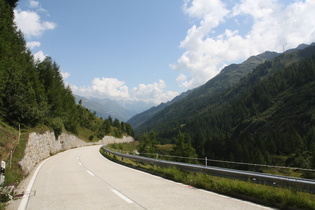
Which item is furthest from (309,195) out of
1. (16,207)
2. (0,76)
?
(0,76)

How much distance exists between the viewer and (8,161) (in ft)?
40.7

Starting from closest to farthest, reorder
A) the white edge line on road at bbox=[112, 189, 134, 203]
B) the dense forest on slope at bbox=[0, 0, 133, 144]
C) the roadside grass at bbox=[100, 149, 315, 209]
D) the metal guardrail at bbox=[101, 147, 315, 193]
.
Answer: the roadside grass at bbox=[100, 149, 315, 209] < the metal guardrail at bbox=[101, 147, 315, 193] < the white edge line on road at bbox=[112, 189, 134, 203] < the dense forest on slope at bbox=[0, 0, 133, 144]

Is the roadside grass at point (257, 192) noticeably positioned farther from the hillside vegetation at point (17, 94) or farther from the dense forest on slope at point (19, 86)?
the dense forest on slope at point (19, 86)

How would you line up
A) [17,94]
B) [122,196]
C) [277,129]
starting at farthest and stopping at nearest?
[277,129] → [17,94] → [122,196]

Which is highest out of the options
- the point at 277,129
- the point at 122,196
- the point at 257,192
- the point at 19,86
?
the point at 277,129

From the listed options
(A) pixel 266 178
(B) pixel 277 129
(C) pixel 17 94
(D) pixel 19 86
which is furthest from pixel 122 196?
(B) pixel 277 129

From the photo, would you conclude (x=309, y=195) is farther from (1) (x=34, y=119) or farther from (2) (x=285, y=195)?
(1) (x=34, y=119)

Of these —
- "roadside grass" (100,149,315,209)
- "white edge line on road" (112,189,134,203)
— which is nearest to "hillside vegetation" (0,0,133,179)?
"white edge line on road" (112,189,134,203)

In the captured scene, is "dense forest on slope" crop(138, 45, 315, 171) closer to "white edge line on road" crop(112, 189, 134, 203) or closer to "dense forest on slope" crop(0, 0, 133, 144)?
"dense forest on slope" crop(0, 0, 133, 144)

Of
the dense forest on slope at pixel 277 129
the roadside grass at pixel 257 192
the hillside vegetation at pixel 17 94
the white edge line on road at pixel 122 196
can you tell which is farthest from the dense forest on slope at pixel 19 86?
the dense forest on slope at pixel 277 129

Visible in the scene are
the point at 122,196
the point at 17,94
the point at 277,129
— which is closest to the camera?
the point at 122,196

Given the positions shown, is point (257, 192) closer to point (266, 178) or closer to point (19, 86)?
point (266, 178)

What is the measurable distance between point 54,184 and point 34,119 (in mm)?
17217

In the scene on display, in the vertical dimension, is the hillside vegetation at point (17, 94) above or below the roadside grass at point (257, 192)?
above
